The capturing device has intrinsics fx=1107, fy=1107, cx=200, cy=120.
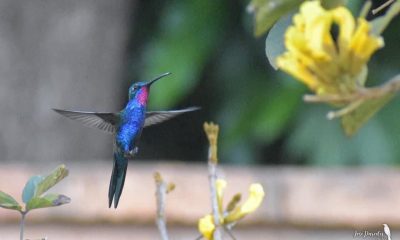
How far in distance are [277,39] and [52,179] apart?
0.25 meters

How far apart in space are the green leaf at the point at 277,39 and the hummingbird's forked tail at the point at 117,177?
24cm

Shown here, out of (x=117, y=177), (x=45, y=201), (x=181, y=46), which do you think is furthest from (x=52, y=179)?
(x=181, y=46)

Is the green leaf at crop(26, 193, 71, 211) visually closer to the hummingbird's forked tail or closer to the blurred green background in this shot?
the hummingbird's forked tail

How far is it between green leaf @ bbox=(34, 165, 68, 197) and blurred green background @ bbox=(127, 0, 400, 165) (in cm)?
286

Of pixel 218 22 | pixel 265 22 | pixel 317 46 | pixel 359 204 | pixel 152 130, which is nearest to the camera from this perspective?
pixel 317 46

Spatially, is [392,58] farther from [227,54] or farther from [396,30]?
[227,54]

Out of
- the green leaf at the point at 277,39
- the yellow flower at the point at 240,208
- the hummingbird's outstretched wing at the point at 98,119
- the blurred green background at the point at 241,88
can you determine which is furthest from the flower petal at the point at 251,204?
the blurred green background at the point at 241,88

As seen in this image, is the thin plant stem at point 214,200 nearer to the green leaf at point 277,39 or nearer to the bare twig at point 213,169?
the bare twig at point 213,169

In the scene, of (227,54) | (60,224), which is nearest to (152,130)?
(227,54)

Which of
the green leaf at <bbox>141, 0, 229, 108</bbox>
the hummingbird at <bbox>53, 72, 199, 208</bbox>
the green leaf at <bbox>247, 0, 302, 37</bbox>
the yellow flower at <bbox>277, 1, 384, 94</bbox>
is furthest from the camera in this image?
the green leaf at <bbox>141, 0, 229, 108</bbox>

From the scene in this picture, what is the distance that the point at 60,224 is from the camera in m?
3.12

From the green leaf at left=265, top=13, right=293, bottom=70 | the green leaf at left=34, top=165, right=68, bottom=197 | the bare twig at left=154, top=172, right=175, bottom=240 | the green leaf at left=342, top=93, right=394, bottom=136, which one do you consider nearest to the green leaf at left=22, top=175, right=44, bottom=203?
the green leaf at left=34, top=165, right=68, bottom=197

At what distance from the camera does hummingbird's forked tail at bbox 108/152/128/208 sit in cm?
112

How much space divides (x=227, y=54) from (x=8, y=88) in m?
0.90
